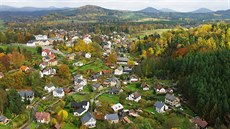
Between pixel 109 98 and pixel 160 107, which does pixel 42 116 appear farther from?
pixel 160 107

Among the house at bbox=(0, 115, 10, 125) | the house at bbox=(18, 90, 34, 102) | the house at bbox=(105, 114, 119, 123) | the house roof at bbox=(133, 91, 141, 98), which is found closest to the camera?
the house at bbox=(0, 115, 10, 125)

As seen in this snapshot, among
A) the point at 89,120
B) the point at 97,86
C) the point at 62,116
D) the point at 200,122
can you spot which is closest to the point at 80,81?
the point at 97,86

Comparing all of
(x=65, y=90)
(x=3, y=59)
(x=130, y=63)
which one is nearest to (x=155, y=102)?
(x=65, y=90)

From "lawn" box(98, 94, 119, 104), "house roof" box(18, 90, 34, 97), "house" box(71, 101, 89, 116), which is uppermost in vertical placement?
"house roof" box(18, 90, 34, 97)

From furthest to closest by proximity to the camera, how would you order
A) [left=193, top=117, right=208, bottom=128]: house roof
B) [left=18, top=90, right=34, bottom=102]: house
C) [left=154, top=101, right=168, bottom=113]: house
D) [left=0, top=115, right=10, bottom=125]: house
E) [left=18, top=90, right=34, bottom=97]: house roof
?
[left=18, top=90, right=34, bottom=97]: house roof → [left=18, top=90, right=34, bottom=102]: house → [left=154, top=101, right=168, bottom=113]: house → [left=193, top=117, right=208, bottom=128]: house roof → [left=0, top=115, right=10, bottom=125]: house

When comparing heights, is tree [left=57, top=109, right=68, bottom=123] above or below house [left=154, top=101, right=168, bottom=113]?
above

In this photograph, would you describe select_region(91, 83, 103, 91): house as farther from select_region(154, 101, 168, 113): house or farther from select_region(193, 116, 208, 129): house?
select_region(193, 116, 208, 129): house

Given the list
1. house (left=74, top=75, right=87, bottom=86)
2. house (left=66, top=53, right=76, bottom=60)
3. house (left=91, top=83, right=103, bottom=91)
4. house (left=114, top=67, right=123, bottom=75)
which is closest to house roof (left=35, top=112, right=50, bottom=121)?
house (left=91, top=83, right=103, bottom=91)

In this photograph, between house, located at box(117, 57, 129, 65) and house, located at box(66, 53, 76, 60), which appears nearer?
house, located at box(66, 53, 76, 60)

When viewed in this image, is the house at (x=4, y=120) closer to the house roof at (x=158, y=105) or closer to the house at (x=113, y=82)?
the house roof at (x=158, y=105)

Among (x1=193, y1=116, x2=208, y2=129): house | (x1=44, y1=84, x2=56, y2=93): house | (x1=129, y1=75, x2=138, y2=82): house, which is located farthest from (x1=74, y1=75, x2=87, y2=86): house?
(x1=193, y1=116, x2=208, y2=129): house
